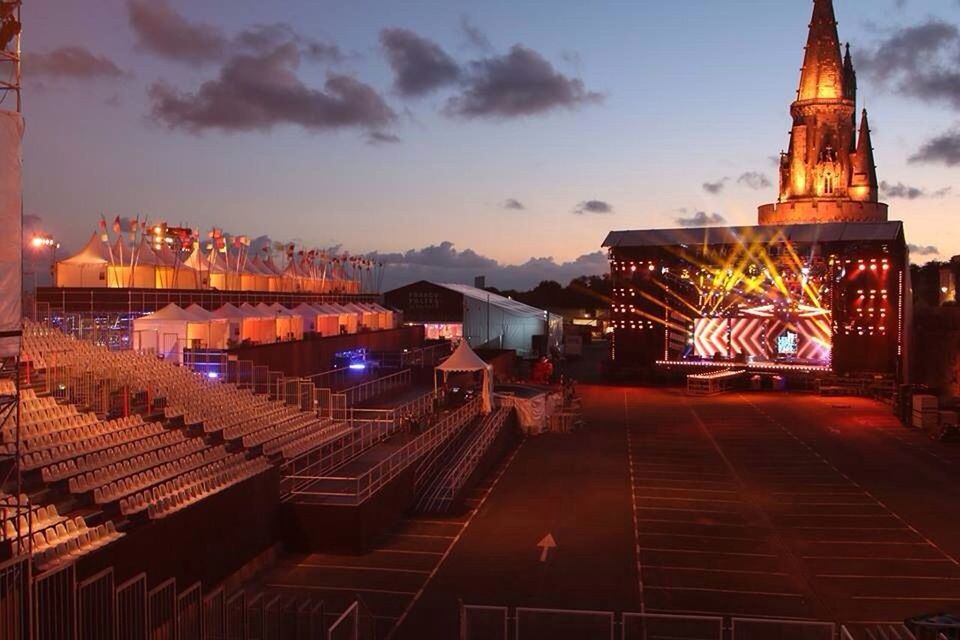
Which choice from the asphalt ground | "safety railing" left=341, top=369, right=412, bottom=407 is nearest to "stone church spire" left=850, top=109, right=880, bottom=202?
the asphalt ground

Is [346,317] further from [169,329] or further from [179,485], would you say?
[179,485]

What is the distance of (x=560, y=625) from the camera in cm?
1289

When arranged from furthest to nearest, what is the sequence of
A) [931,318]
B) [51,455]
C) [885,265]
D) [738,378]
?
[931,318] < [738,378] < [885,265] < [51,455]

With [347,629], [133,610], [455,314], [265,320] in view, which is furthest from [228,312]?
[455,314]

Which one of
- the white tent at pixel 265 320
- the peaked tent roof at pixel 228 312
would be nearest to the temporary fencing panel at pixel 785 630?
the peaked tent roof at pixel 228 312

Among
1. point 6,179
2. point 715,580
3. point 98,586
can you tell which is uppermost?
point 6,179

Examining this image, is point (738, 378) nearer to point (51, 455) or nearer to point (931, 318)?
point (931, 318)

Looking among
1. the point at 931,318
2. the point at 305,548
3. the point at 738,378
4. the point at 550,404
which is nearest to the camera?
the point at 305,548

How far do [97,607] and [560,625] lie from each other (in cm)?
615

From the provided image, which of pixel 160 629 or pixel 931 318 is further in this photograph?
pixel 931 318

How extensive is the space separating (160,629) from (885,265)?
49999 millimetres

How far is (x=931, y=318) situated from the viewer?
60.4 m

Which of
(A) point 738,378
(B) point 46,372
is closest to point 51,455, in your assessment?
(B) point 46,372

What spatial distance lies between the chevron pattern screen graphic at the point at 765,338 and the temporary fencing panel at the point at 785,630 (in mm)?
45779
